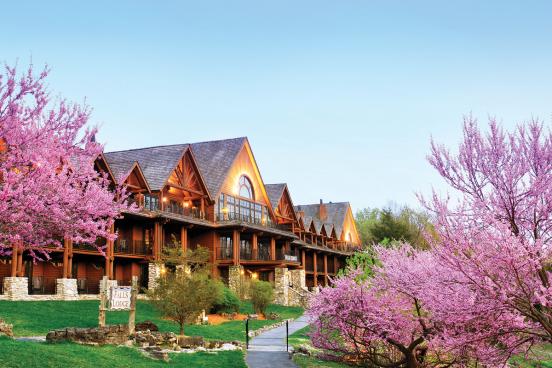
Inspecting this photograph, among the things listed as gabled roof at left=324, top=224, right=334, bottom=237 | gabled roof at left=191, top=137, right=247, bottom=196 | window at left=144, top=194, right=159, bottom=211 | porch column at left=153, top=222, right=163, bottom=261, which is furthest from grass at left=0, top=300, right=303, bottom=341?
gabled roof at left=324, top=224, right=334, bottom=237

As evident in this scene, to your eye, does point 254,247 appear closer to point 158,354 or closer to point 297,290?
point 297,290

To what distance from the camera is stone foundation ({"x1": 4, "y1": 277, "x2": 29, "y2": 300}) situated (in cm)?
2884

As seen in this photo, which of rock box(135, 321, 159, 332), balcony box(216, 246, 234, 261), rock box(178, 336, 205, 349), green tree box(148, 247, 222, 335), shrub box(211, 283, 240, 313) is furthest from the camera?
balcony box(216, 246, 234, 261)

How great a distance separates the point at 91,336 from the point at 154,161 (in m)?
27.0

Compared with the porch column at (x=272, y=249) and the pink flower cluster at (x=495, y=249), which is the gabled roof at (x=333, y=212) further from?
the pink flower cluster at (x=495, y=249)

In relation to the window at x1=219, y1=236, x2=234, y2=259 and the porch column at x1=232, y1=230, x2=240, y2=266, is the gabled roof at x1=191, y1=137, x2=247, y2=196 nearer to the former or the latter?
the porch column at x1=232, y1=230, x2=240, y2=266

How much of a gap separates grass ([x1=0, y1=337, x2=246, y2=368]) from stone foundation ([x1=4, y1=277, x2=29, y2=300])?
14.0 meters

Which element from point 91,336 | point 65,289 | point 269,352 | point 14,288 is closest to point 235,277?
point 65,289

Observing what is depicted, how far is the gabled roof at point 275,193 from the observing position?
192 feet

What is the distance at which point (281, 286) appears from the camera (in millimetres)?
50906

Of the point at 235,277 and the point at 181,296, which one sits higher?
the point at 235,277

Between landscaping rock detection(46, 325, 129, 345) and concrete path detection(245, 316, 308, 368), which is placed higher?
landscaping rock detection(46, 325, 129, 345)

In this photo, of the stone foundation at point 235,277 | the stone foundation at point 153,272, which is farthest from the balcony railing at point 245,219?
the stone foundation at point 153,272

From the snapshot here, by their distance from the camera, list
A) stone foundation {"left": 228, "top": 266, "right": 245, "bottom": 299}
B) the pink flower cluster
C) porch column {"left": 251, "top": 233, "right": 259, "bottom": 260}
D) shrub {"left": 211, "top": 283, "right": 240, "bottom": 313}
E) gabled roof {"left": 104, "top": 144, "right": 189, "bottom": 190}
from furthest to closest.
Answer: porch column {"left": 251, "top": 233, "right": 259, "bottom": 260} < stone foundation {"left": 228, "top": 266, "right": 245, "bottom": 299} < gabled roof {"left": 104, "top": 144, "right": 189, "bottom": 190} < shrub {"left": 211, "top": 283, "right": 240, "bottom": 313} < the pink flower cluster
